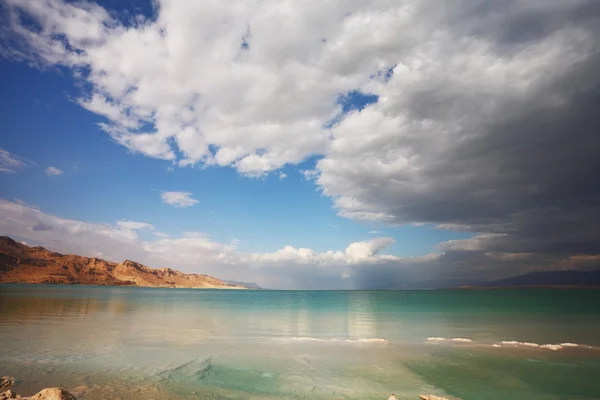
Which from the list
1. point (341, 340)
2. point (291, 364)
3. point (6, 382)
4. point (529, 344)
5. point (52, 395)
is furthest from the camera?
point (341, 340)

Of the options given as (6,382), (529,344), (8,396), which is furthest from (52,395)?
(529,344)

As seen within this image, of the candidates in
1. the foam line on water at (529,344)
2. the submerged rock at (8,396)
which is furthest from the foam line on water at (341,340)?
the submerged rock at (8,396)

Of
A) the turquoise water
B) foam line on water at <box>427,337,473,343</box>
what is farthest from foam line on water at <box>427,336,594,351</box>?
the turquoise water

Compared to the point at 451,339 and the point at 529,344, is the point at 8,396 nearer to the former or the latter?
the point at 451,339

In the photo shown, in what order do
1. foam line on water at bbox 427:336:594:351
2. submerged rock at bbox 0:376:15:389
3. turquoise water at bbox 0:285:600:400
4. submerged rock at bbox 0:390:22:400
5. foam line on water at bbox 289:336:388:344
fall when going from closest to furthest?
submerged rock at bbox 0:390:22:400, submerged rock at bbox 0:376:15:389, turquoise water at bbox 0:285:600:400, foam line on water at bbox 427:336:594:351, foam line on water at bbox 289:336:388:344

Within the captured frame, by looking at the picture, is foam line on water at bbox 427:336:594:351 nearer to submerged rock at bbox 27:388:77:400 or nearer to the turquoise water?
the turquoise water

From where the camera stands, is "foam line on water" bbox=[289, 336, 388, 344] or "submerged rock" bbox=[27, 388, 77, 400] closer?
"submerged rock" bbox=[27, 388, 77, 400]

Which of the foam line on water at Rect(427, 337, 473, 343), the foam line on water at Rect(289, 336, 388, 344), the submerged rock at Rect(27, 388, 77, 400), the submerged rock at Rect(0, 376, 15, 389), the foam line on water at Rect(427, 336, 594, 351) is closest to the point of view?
the submerged rock at Rect(27, 388, 77, 400)

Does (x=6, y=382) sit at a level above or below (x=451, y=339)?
above

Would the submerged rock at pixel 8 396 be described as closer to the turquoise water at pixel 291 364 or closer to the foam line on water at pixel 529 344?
the turquoise water at pixel 291 364

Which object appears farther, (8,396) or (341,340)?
(341,340)

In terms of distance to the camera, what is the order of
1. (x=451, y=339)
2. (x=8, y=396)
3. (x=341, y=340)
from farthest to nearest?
(x=451, y=339)
(x=341, y=340)
(x=8, y=396)

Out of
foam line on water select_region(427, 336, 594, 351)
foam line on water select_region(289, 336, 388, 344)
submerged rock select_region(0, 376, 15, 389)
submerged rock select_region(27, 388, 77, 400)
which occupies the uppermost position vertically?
submerged rock select_region(27, 388, 77, 400)

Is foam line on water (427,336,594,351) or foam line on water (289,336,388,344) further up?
foam line on water (427,336,594,351)
